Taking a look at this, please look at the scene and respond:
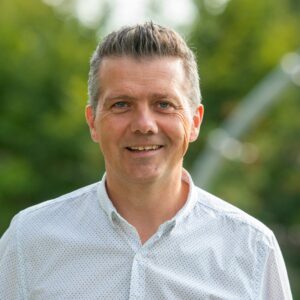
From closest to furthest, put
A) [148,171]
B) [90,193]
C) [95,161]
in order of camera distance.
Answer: [148,171] → [90,193] → [95,161]

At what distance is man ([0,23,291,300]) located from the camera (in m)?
3.79

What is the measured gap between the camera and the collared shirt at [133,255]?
3.81 metres

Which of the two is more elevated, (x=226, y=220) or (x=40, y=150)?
(x=226, y=220)

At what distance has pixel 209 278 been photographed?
3.86m

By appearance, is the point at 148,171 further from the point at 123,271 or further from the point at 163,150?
the point at 123,271

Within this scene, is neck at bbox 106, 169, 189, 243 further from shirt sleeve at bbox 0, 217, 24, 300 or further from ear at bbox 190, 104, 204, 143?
shirt sleeve at bbox 0, 217, 24, 300

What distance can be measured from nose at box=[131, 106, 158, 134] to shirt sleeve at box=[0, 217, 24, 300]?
2.06ft

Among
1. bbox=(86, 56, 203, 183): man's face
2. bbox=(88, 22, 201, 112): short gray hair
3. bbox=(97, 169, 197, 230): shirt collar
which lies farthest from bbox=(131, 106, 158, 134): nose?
bbox=(97, 169, 197, 230): shirt collar

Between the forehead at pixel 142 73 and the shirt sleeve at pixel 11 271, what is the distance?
2.13 feet

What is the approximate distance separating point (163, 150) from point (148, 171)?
0.09 metres

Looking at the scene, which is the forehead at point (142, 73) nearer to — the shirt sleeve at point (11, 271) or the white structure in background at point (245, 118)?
the shirt sleeve at point (11, 271)

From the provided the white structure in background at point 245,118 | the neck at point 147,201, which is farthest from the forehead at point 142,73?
the white structure in background at point 245,118

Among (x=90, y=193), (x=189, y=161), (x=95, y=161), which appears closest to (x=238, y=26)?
(x=189, y=161)

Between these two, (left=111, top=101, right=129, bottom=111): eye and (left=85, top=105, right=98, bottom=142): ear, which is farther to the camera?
(left=85, top=105, right=98, bottom=142): ear
